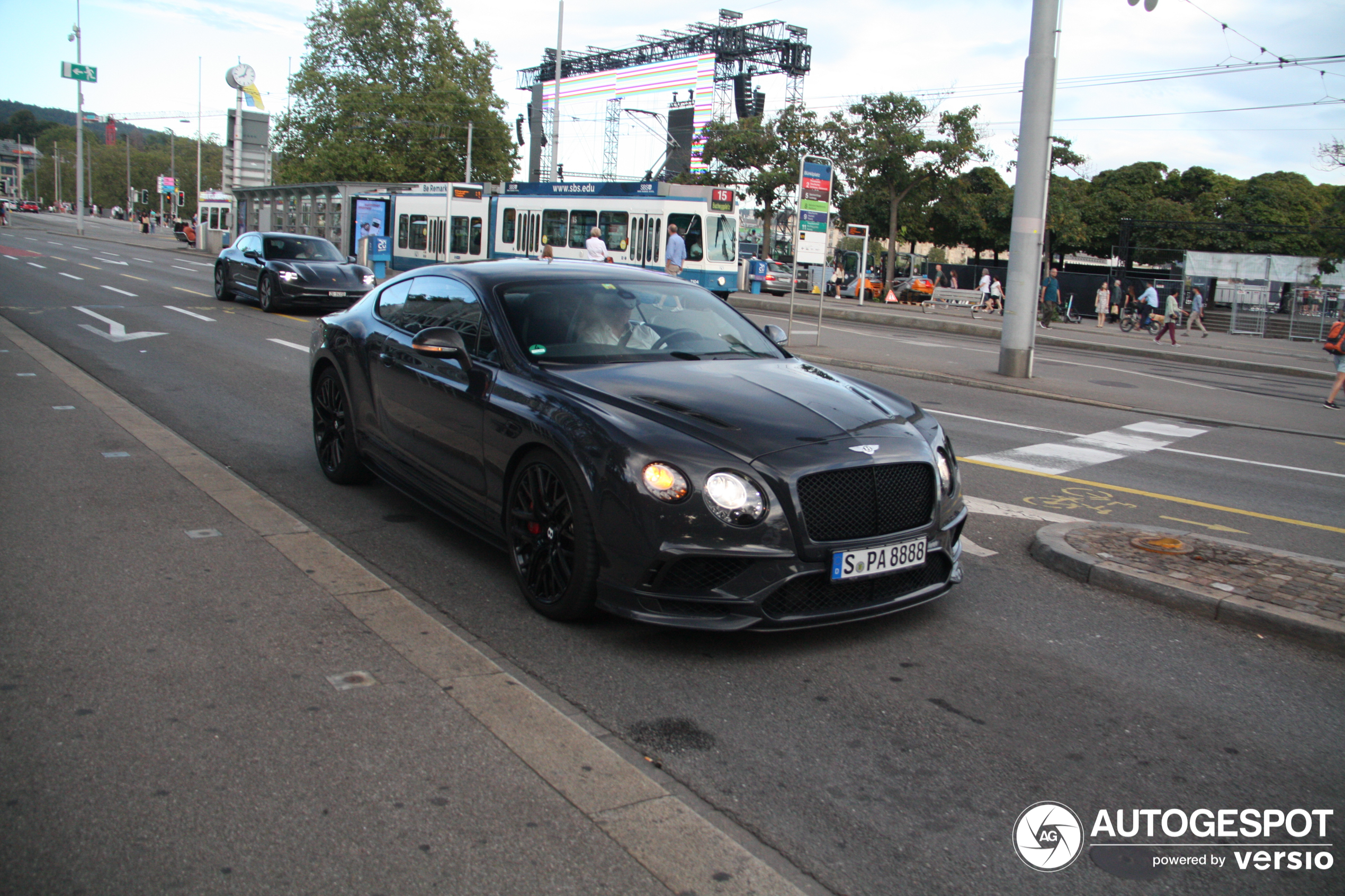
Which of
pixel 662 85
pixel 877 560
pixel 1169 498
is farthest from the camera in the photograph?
pixel 662 85

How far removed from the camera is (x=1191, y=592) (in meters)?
4.96

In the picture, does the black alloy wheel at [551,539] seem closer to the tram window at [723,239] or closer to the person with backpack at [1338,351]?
the person with backpack at [1338,351]

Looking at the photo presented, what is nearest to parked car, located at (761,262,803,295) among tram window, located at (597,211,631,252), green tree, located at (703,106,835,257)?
green tree, located at (703,106,835,257)

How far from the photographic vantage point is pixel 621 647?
4246 mm

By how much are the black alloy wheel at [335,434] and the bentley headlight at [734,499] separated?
321cm

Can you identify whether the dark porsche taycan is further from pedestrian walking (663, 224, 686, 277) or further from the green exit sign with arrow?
the green exit sign with arrow

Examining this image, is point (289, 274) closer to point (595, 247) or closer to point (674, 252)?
point (595, 247)

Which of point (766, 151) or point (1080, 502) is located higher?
point (766, 151)

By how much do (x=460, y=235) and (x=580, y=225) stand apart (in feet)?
20.3

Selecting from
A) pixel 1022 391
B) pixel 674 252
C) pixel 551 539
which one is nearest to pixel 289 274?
pixel 674 252

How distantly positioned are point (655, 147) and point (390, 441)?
2709 inches

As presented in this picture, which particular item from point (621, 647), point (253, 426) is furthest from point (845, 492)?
point (253, 426)

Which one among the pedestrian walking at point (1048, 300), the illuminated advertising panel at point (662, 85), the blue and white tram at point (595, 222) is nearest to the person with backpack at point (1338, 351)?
the blue and white tram at point (595, 222)

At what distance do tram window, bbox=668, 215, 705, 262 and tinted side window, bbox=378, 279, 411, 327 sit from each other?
22.1 meters
